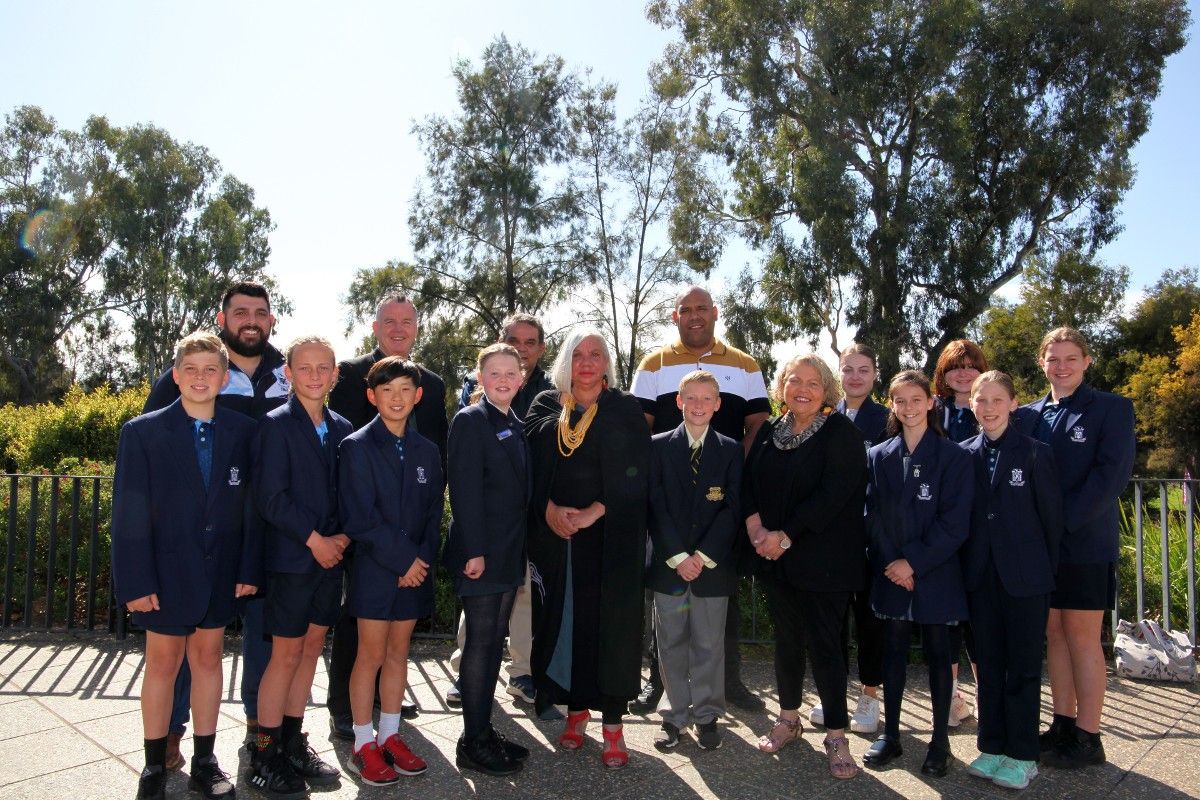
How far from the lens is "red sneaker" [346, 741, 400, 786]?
3.80 metres

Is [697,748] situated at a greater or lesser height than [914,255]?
lesser

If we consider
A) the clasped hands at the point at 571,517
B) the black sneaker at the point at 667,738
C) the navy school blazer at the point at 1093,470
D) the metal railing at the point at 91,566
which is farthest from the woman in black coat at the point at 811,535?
the metal railing at the point at 91,566

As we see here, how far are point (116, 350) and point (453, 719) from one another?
48948mm

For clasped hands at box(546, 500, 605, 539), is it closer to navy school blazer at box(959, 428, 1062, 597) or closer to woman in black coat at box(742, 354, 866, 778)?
woman in black coat at box(742, 354, 866, 778)

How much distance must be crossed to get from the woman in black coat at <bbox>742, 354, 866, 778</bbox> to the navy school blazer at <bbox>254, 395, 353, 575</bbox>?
2061mm

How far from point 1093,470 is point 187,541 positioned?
4.13 metres

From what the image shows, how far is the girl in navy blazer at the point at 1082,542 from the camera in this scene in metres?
4.12

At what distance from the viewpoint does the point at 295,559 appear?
12.5 ft

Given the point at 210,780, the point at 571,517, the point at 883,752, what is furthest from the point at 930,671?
the point at 210,780

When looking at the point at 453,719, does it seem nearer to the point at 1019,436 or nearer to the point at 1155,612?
the point at 1019,436

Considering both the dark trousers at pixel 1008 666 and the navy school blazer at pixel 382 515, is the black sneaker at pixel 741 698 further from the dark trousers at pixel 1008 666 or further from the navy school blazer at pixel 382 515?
the navy school blazer at pixel 382 515

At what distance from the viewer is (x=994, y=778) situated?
391 centimetres

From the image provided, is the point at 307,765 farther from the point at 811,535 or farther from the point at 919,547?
the point at 919,547

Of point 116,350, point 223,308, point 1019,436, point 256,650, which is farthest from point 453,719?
point 116,350
